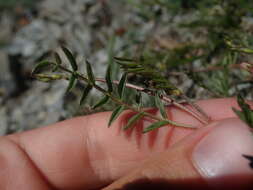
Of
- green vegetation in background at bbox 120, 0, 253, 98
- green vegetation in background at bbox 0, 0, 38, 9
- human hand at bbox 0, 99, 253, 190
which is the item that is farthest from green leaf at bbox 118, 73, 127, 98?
green vegetation in background at bbox 0, 0, 38, 9

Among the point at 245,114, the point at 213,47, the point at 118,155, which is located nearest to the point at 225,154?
the point at 245,114

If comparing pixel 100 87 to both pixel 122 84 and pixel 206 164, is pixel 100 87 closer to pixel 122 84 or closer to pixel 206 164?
pixel 122 84

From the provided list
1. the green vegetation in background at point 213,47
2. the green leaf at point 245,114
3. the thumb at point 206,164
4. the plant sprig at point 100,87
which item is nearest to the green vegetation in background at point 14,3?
the green vegetation in background at point 213,47

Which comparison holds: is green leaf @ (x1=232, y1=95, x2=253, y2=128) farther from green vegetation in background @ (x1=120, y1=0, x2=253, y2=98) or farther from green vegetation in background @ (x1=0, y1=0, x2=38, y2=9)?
green vegetation in background @ (x1=0, y1=0, x2=38, y2=9)

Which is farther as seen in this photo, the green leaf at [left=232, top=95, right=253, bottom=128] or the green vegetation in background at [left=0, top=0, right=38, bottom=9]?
the green vegetation in background at [left=0, top=0, right=38, bottom=9]

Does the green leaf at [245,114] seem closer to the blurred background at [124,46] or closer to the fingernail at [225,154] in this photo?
the fingernail at [225,154]

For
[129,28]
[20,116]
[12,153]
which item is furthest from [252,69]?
[20,116]

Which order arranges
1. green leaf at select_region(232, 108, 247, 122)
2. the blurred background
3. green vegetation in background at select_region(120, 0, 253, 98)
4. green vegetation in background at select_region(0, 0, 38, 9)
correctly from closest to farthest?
1. green leaf at select_region(232, 108, 247, 122)
2. green vegetation in background at select_region(120, 0, 253, 98)
3. the blurred background
4. green vegetation in background at select_region(0, 0, 38, 9)

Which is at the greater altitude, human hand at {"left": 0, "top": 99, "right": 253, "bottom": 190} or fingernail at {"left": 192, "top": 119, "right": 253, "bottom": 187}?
fingernail at {"left": 192, "top": 119, "right": 253, "bottom": 187}
